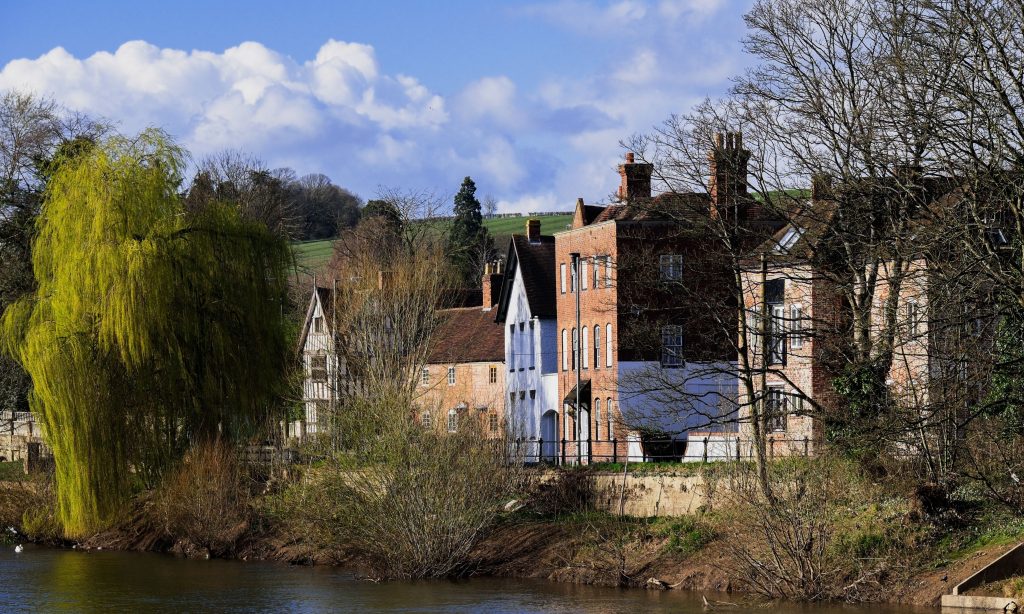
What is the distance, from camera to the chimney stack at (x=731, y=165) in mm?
37656

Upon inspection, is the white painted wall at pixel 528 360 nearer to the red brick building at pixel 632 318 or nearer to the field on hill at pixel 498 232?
the red brick building at pixel 632 318

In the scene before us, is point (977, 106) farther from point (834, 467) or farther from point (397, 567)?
point (397, 567)

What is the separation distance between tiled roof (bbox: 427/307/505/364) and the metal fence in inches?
415

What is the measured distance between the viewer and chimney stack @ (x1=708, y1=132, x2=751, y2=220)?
1483 inches

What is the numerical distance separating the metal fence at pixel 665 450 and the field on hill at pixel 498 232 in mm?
63479

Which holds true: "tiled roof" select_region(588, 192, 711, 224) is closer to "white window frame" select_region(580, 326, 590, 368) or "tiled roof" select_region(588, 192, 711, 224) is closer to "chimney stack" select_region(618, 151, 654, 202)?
"chimney stack" select_region(618, 151, 654, 202)

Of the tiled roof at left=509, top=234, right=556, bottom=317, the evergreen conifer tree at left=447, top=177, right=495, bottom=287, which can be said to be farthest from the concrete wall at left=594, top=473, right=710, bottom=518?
the evergreen conifer tree at left=447, top=177, right=495, bottom=287

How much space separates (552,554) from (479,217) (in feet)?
254

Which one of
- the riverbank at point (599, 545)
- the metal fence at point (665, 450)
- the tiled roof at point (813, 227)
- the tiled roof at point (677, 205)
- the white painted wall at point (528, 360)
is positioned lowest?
the riverbank at point (599, 545)

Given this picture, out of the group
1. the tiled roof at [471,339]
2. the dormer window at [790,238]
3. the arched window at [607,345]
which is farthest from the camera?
the tiled roof at [471,339]

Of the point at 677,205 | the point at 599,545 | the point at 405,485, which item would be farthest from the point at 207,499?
the point at 677,205

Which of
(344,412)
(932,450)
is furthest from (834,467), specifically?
(344,412)

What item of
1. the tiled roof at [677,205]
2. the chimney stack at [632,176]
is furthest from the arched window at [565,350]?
the tiled roof at [677,205]

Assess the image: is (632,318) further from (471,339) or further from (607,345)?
(471,339)
